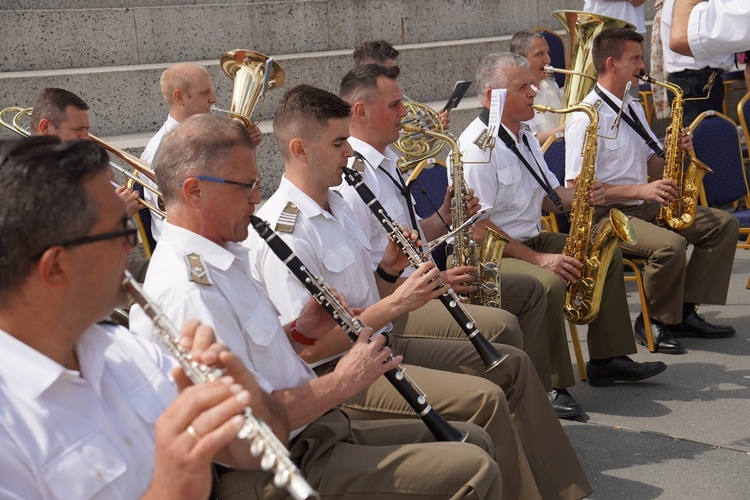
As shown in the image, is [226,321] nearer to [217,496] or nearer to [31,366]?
[217,496]

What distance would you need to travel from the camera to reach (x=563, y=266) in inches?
197

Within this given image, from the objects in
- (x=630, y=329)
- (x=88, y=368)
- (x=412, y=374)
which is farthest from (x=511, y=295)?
(x=88, y=368)

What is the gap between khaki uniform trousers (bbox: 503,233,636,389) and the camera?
4.81m

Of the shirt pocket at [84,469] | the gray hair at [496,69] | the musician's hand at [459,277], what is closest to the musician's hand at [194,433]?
the shirt pocket at [84,469]

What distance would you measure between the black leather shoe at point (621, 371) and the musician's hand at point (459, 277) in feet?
3.64

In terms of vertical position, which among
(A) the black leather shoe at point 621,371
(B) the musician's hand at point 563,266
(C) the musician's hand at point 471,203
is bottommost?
(A) the black leather shoe at point 621,371

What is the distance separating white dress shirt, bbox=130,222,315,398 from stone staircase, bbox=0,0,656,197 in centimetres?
361

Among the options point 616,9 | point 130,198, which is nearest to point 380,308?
point 130,198

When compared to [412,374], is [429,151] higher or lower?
higher

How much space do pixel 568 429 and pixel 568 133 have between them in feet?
6.51

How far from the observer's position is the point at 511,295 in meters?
4.70

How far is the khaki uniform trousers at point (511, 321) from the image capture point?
13.7ft

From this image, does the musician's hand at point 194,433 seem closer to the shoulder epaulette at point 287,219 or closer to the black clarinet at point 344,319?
the black clarinet at point 344,319

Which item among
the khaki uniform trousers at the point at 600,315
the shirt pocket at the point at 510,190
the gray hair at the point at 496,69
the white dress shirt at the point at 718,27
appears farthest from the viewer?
the white dress shirt at the point at 718,27
